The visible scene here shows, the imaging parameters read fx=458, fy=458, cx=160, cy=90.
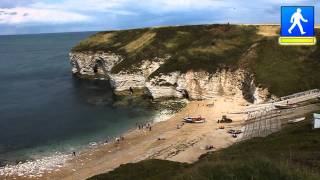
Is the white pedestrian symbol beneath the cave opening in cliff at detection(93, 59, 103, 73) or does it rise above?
above

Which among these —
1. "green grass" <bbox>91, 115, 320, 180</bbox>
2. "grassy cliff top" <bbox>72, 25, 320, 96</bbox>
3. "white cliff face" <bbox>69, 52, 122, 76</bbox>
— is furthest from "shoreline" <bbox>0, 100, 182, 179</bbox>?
"white cliff face" <bbox>69, 52, 122, 76</bbox>

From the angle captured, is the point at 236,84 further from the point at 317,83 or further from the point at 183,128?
the point at 183,128

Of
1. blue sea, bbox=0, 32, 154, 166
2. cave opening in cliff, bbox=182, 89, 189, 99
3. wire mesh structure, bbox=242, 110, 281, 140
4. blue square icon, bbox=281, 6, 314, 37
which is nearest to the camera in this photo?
blue square icon, bbox=281, 6, 314, 37

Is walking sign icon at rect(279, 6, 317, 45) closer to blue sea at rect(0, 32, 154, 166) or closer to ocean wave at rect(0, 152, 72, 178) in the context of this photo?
ocean wave at rect(0, 152, 72, 178)

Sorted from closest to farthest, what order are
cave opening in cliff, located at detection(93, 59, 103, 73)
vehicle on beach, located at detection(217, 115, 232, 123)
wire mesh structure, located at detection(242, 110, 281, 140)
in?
wire mesh structure, located at detection(242, 110, 281, 140)
vehicle on beach, located at detection(217, 115, 232, 123)
cave opening in cliff, located at detection(93, 59, 103, 73)

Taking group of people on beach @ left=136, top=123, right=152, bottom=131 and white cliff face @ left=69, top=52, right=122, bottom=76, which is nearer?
group of people on beach @ left=136, top=123, right=152, bottom=131

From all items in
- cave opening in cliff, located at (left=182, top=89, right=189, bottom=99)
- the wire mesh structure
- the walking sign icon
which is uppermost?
the walking sign icon

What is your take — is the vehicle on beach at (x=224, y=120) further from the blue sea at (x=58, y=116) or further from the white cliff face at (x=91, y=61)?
the white cliff face at (x=91, y=61)

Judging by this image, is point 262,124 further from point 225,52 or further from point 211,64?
point 225,52

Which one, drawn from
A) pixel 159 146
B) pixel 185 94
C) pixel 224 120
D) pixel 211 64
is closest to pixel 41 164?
pixel 159 146
